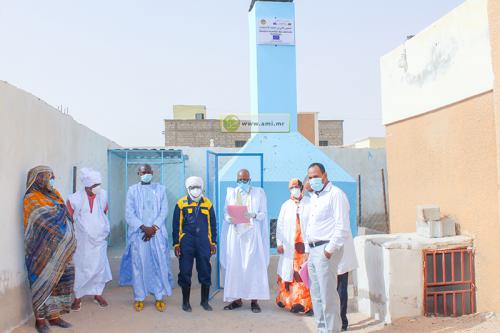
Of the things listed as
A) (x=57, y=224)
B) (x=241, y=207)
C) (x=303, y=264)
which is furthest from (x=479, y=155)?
(x=57, y=224)

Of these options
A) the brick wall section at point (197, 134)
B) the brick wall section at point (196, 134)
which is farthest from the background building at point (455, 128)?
the brick wall section at point (196, 134)

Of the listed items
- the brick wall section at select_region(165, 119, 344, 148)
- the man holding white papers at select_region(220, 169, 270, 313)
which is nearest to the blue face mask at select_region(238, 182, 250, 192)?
the man holding white papers at select_region(220, 169, 270, 313)

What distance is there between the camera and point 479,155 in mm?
5141

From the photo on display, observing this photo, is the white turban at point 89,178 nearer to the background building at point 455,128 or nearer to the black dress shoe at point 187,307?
the black dress shoe at point 187,307

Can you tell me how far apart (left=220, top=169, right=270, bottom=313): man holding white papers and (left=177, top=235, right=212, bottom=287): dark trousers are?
34cm

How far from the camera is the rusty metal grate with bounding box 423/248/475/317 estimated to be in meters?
5.20

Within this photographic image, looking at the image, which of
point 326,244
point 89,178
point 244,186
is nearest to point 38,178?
point 89,178

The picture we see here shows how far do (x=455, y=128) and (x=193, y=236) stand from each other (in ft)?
10.2

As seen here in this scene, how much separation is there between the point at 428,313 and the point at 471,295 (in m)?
0.49

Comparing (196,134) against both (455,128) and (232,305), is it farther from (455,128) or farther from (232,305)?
(455,128)

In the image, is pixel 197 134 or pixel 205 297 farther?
pixel 197 134

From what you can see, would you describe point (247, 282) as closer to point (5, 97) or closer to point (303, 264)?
point (303, 264)

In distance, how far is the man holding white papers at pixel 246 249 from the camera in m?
6.03

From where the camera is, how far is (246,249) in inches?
241
